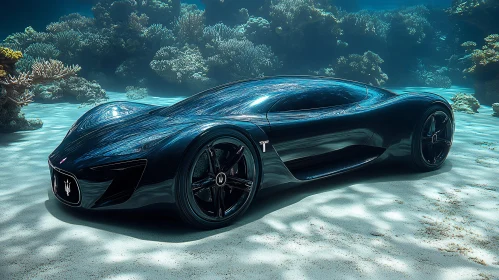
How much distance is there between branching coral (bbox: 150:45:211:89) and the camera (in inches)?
543

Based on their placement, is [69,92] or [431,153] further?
[69,92]

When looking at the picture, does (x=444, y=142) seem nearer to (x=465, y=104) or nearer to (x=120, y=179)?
(x=120, y=179)

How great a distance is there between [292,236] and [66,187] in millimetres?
1597

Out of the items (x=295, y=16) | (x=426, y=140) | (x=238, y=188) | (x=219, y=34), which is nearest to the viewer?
(x=238, y=188)

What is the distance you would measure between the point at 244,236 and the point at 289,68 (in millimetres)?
15344

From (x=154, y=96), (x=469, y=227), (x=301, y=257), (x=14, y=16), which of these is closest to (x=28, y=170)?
(x=301, y=257)

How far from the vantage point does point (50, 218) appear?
2.62 metres

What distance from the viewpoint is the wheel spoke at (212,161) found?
99.2 inches

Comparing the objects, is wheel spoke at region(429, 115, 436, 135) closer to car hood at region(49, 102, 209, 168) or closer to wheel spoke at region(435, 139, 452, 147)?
wheel spoke at region(435, 139, 452, 147)

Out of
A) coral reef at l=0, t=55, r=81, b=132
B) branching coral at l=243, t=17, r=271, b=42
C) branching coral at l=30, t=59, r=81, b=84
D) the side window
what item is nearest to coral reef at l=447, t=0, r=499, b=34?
branching coral at l=243, t=17, r=271, b=42

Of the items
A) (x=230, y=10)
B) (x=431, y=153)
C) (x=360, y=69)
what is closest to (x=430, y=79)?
(x=360, y=69)

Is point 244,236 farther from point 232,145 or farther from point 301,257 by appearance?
point 232,145

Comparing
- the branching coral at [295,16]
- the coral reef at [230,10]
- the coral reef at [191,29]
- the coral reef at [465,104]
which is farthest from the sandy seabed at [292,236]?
the coral reef at [230,10]

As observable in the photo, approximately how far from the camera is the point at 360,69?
52.1ft
